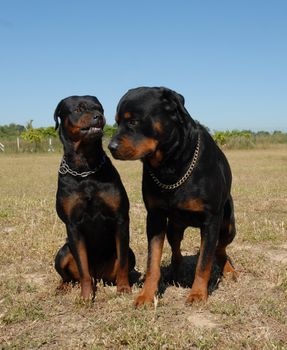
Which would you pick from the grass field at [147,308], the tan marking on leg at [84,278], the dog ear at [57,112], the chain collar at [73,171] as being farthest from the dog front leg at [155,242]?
the dog ear at [57,112]

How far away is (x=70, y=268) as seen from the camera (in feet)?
14.6

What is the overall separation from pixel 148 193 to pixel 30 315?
4.55ft

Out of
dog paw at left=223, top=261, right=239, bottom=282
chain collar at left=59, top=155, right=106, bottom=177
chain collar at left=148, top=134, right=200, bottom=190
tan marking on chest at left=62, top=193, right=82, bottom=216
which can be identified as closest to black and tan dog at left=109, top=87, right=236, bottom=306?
chain collar at left=148, top=134, right=200, bottom=190

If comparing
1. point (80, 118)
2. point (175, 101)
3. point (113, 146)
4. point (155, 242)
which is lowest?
point (155, 242)

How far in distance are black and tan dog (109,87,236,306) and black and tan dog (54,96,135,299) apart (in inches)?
11.6

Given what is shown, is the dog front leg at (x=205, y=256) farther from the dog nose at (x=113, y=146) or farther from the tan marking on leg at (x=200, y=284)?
the dog nose at (x=113, y=146)

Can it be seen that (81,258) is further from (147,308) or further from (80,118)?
(80,118)

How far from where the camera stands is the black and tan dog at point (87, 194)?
4.13 meters

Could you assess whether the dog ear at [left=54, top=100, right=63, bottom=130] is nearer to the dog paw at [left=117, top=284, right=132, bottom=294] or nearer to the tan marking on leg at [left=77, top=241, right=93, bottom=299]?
the tan marking on leg at [left=77, top=241, right=93, bottom=299]

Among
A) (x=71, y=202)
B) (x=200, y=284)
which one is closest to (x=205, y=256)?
(x=200, y=284)

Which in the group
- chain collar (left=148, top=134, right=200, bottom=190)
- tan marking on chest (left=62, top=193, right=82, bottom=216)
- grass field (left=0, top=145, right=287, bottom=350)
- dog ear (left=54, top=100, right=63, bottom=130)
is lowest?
grass field (left=0, top=145, right=287, bottom=350)

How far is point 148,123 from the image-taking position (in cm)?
361

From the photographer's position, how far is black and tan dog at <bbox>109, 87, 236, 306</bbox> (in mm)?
3627

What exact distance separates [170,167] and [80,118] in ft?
3.07
